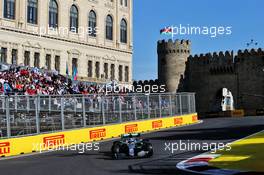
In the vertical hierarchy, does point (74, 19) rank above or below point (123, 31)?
below

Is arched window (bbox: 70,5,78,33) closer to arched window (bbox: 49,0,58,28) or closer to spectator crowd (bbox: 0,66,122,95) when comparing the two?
arched window (bbox: 49,0,58,28)

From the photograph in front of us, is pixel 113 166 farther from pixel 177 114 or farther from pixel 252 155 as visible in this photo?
pixel 177 114

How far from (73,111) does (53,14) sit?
28040 mm

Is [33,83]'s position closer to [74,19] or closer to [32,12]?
[32,12]

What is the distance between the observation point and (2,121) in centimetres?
1848

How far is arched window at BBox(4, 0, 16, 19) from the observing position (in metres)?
43.4

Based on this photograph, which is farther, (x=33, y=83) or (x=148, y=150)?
(x=33, y=83)

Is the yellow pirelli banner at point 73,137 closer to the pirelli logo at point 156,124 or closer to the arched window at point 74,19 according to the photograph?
the pirelli logo at point 156,124

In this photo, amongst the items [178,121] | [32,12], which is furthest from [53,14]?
[178,121]

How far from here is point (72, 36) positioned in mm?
51875

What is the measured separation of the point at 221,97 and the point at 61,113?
54042mm

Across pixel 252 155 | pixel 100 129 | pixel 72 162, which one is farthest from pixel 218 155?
pixel 100 129

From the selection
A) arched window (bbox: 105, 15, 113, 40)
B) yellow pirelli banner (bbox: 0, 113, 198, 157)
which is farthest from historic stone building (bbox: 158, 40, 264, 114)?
yellow pirelli banner (bbox: 0, 113, 198, 157)

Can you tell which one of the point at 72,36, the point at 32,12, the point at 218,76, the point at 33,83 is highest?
the point at 32,12
